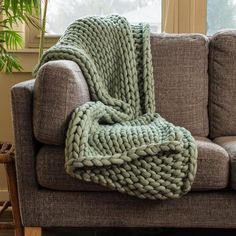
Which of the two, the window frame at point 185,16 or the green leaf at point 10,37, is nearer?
the green leaf at point 10,37

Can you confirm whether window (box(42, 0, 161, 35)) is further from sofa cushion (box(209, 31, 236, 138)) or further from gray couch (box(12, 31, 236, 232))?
gray couch (box(12, 31, 236, 232))

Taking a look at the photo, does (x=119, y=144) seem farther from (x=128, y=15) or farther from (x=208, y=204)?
(x=128, y=15)

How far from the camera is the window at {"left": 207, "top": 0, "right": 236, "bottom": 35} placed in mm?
2799

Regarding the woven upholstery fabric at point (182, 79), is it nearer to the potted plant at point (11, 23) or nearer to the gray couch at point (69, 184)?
the gray couch at point (69, 184)

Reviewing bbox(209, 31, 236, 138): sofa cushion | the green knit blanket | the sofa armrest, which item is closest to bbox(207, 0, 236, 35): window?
bbox(209, 31, 236, 138): sofa cushion

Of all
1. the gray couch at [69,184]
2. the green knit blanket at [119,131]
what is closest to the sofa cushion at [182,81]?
the green knit blanket at [119,131]

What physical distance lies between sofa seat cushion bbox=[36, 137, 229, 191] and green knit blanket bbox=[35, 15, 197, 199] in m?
0.07

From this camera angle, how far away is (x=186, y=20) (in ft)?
9.12

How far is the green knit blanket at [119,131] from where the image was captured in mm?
1584

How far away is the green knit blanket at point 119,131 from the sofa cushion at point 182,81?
4.6 inches

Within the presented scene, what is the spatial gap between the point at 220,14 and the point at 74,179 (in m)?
1.56

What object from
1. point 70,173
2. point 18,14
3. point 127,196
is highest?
point 18,14

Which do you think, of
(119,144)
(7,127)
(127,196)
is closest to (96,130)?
(119,144)

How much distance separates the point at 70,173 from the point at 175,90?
0.79 m
